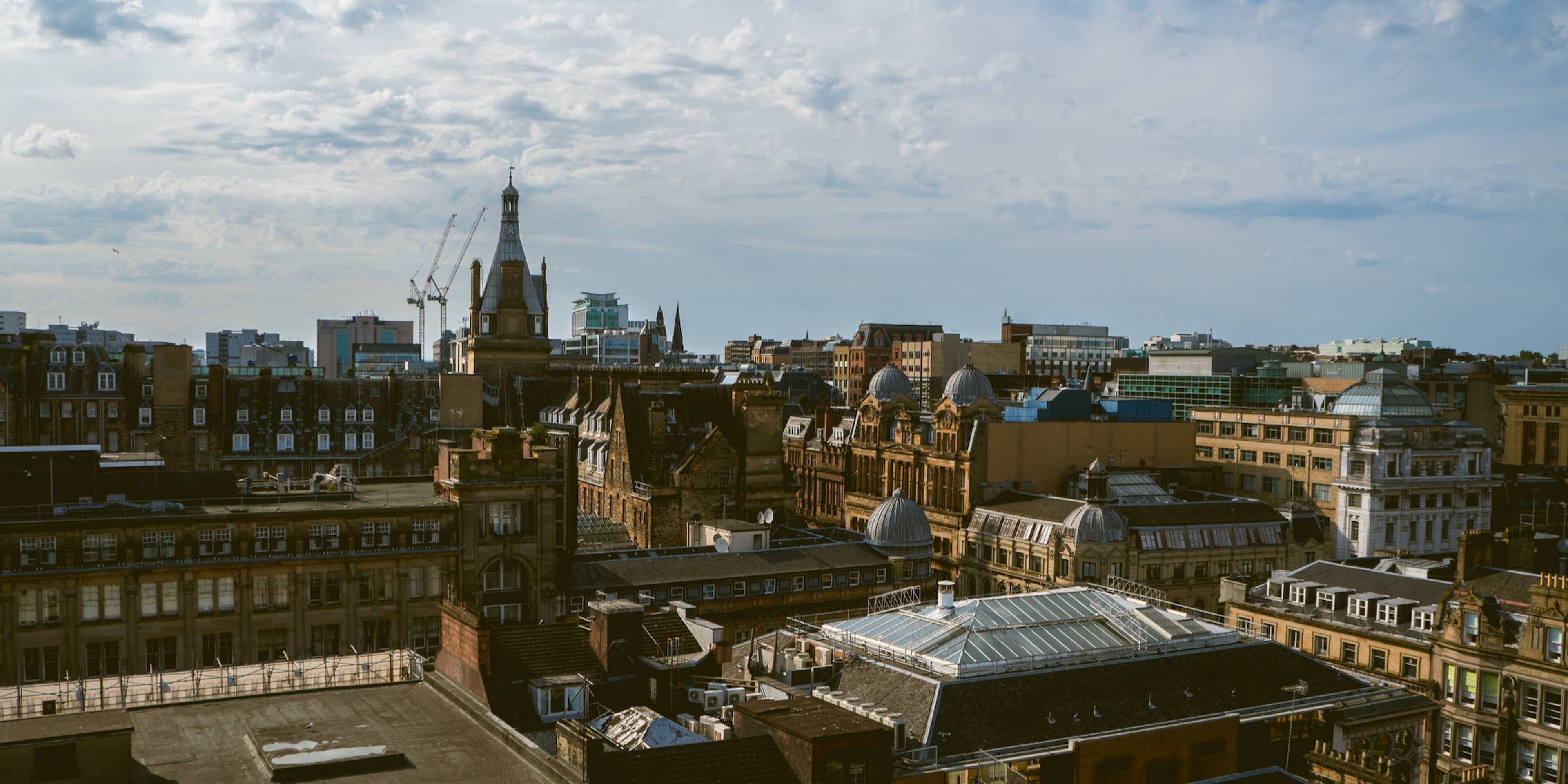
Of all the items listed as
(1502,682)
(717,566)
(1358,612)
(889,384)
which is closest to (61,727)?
(717,566)

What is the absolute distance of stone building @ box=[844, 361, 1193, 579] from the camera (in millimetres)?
106000

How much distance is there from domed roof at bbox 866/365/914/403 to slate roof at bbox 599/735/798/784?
89.3 meters

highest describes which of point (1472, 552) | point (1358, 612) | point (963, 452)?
point (963, 452)

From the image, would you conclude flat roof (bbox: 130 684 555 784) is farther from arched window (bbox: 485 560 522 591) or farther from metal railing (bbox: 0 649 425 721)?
arched window (bbox: 485 560 522 591)

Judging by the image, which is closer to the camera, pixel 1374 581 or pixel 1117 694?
pixel 1117 694

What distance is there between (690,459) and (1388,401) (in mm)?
61675

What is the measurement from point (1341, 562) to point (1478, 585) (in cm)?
1179

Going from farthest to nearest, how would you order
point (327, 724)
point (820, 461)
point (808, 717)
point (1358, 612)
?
point (820, 461) → point (1358, 612) → point (327, 724) → point (808, 717)

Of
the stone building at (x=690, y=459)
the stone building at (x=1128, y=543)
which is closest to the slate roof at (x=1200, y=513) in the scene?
the stone building at (x=1128, y=543)

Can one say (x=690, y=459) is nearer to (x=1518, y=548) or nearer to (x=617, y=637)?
(x=617, y=637)

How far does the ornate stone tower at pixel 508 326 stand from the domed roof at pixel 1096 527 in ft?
234

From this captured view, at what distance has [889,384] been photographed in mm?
130250

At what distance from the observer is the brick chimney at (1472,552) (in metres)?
69.1

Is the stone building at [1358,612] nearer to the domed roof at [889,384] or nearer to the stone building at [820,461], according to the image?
the domed roof at [889,384]
